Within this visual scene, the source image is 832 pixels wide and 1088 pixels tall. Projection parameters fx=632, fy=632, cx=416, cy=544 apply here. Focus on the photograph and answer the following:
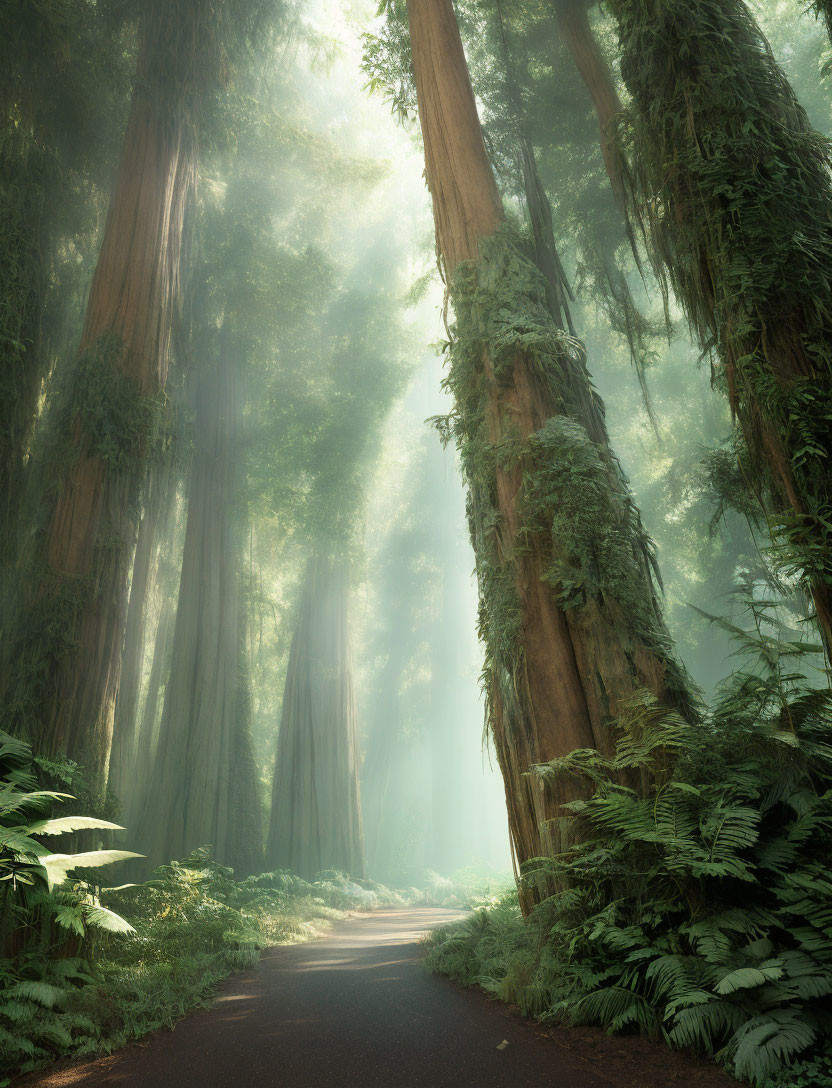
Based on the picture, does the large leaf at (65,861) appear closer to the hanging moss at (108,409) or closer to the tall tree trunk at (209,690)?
the hanging moss at (108,409)

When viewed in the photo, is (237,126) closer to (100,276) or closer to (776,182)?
(100,276)

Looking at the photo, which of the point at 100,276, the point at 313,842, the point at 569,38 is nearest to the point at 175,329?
the point at 100,276

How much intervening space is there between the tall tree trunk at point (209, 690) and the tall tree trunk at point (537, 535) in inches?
329

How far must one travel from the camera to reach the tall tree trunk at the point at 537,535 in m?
4.16

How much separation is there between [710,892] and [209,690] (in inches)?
422

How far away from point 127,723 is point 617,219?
Answer: 37.8ft

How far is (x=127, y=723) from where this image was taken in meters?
10.8

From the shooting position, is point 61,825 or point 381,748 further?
point 381,748

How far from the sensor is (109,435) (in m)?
6.61

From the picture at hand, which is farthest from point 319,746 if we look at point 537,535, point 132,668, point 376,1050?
point 376,1050

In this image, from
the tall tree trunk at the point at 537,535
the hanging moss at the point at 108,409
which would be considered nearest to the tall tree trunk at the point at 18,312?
the hanging moss at the point at 108,409

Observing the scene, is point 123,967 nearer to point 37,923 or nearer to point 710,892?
point 37,923

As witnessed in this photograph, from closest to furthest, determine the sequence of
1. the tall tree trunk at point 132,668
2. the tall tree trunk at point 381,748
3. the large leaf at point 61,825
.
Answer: the large leaf at point 61,825
the tall tree trunk at point 132,668
the tall tree trunk at point 381,748

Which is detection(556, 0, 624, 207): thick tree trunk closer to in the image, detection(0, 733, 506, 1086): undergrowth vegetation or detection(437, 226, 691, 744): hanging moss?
detection(437, 226, 691, 744): hanging moss
